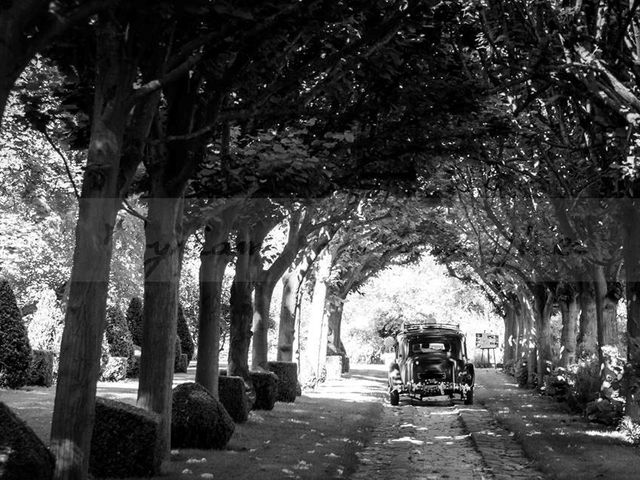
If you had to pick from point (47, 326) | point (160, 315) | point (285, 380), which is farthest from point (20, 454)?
point (47, 326)

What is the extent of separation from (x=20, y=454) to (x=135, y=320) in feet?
118

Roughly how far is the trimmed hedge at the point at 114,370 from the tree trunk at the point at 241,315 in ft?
44.1

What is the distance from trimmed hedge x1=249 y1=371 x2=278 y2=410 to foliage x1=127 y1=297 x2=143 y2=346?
2133cm

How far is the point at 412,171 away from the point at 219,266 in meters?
4.42

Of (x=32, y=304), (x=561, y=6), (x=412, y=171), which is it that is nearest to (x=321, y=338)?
(x=32, y=304)

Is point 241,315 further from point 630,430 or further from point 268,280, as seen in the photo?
point 630,430

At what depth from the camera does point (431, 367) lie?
31234mm

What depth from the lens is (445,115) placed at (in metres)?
14.1

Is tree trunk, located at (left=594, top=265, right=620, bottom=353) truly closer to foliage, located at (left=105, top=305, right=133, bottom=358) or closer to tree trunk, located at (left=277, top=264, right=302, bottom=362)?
tree trunk, located at (left=277, top=264, right=302, bottom=362)

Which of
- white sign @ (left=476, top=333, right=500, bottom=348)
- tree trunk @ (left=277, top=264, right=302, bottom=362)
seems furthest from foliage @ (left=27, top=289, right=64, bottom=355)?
white sign @ (left=476, top=333, right=500, bottom=348)

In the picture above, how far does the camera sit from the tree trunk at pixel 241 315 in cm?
2088

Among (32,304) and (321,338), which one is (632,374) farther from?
(32,304)

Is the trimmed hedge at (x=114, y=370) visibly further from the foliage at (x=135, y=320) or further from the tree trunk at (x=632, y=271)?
the tree trunk at (x=632, y=271)

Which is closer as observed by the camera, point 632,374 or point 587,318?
point 632,374
